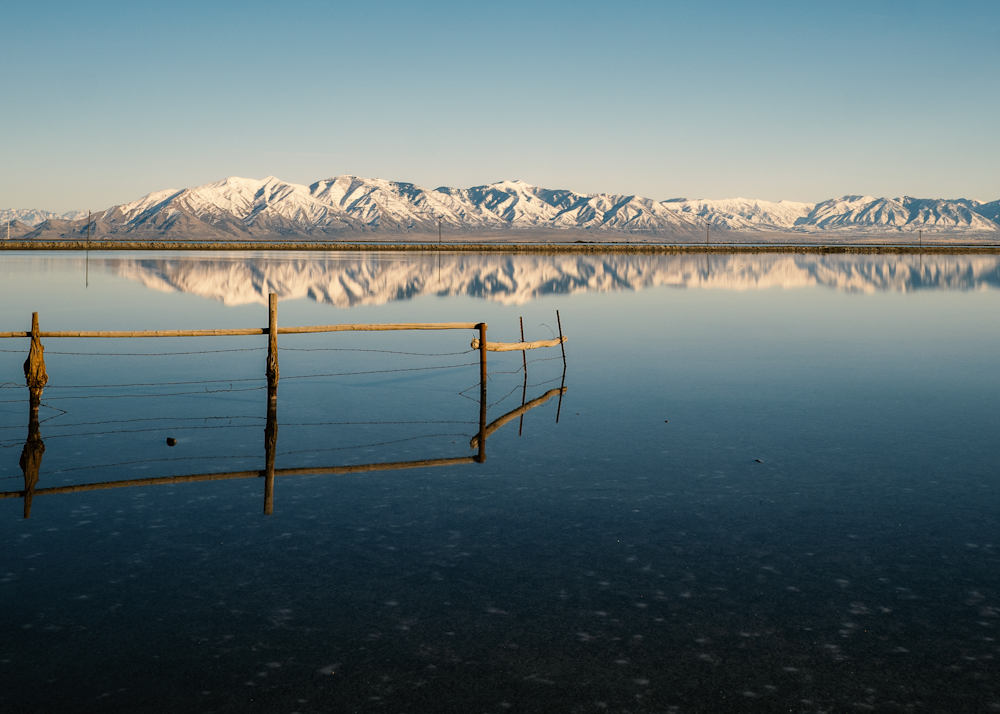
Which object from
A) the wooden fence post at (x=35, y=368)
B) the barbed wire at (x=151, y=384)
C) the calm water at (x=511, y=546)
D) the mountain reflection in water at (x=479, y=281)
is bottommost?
the calm water at (x=511, y=546)

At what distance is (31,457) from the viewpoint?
45.5ft

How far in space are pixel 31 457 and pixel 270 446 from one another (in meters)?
3.73

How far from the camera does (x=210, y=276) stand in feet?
237

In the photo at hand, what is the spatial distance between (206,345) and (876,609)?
2438 cm

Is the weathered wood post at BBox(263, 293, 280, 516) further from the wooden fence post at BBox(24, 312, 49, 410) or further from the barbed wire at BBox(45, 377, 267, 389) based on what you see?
the wooden fence post at BBox(24, 312, 49, 410)

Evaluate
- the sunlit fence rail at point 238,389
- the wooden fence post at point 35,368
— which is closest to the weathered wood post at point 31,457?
the sunlit fence rail at point 238,389

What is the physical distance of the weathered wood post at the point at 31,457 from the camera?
11.8 m

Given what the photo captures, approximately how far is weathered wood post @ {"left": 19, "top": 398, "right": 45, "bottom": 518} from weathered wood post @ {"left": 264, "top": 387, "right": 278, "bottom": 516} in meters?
2.97

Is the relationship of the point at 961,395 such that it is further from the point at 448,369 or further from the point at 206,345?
the point at 206,345

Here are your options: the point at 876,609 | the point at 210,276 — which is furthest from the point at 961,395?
the point at 210,276

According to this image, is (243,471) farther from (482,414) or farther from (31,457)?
(482,414)

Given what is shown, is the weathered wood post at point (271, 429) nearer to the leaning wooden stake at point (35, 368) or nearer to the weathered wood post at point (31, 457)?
the weathered wood post at point (31, 457)

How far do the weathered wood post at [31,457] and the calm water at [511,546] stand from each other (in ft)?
0.44

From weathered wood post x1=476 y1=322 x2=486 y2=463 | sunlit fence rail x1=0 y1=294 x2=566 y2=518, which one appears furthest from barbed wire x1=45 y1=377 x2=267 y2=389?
weathered wood post x1=476 y1=322 x2=486 y2=463
